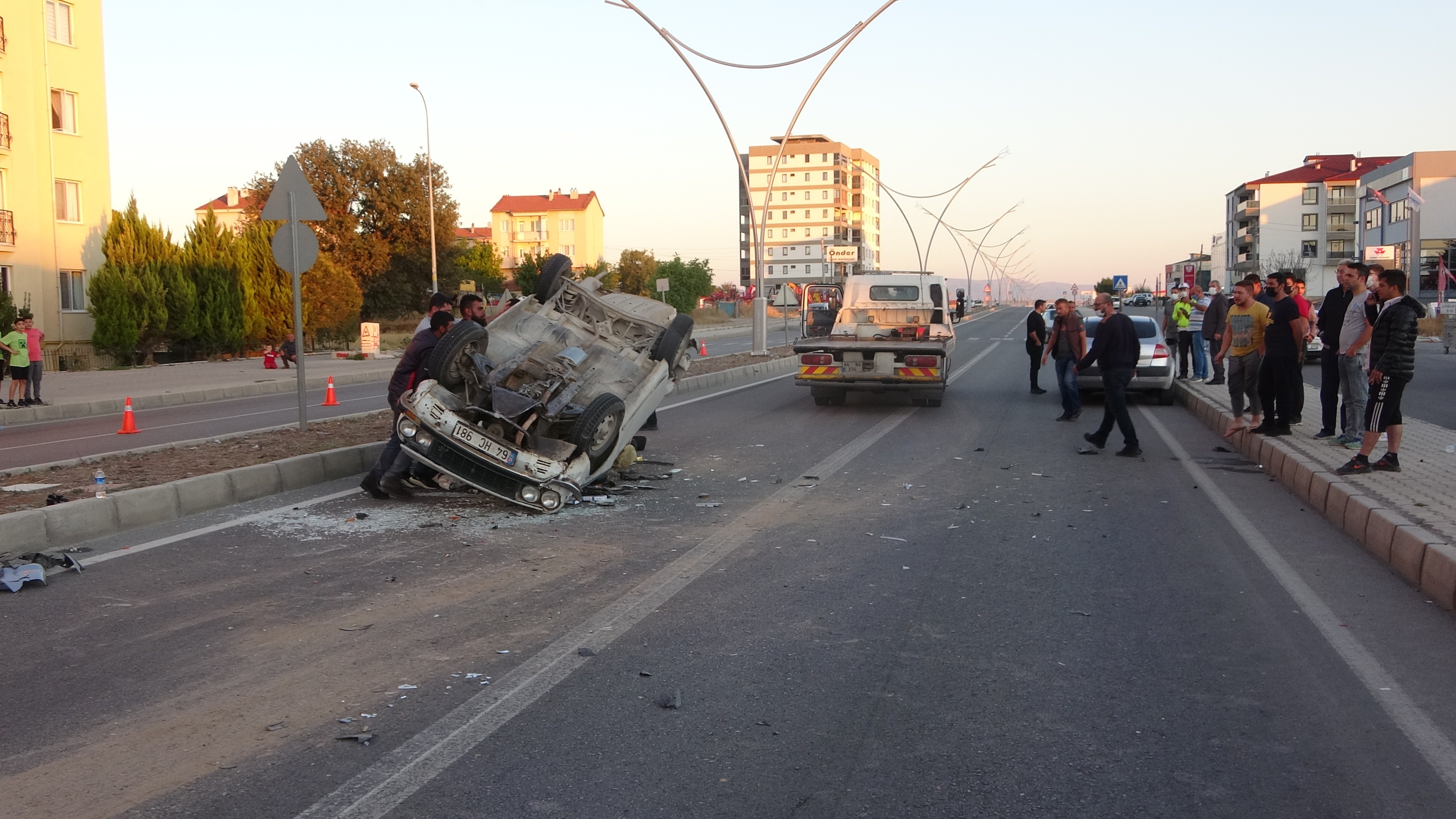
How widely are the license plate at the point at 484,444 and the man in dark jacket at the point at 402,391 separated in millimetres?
712

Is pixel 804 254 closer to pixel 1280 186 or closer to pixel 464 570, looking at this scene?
pixel 1280 186

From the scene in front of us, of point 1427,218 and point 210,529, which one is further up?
point 1427,218

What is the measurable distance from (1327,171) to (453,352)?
126 metres

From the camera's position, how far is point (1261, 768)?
3.88 metres

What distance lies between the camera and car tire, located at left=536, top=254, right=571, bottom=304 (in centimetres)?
1123

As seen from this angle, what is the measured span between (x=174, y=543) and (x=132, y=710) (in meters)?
3.37

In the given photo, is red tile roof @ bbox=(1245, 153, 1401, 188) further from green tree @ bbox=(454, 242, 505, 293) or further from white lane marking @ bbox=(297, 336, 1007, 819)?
white lane marking @ bbox=(297, 336, 1007, 819)

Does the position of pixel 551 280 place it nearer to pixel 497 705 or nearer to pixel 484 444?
pixel 484 444

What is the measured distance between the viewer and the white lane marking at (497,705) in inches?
143

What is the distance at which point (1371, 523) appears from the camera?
7.45m

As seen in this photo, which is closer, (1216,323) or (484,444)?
(484,444)

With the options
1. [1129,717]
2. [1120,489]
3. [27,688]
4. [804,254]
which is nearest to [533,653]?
[27,688]

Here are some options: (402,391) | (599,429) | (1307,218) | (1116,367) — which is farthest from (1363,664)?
(1307,218)

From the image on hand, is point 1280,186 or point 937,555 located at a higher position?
point 1280,186
